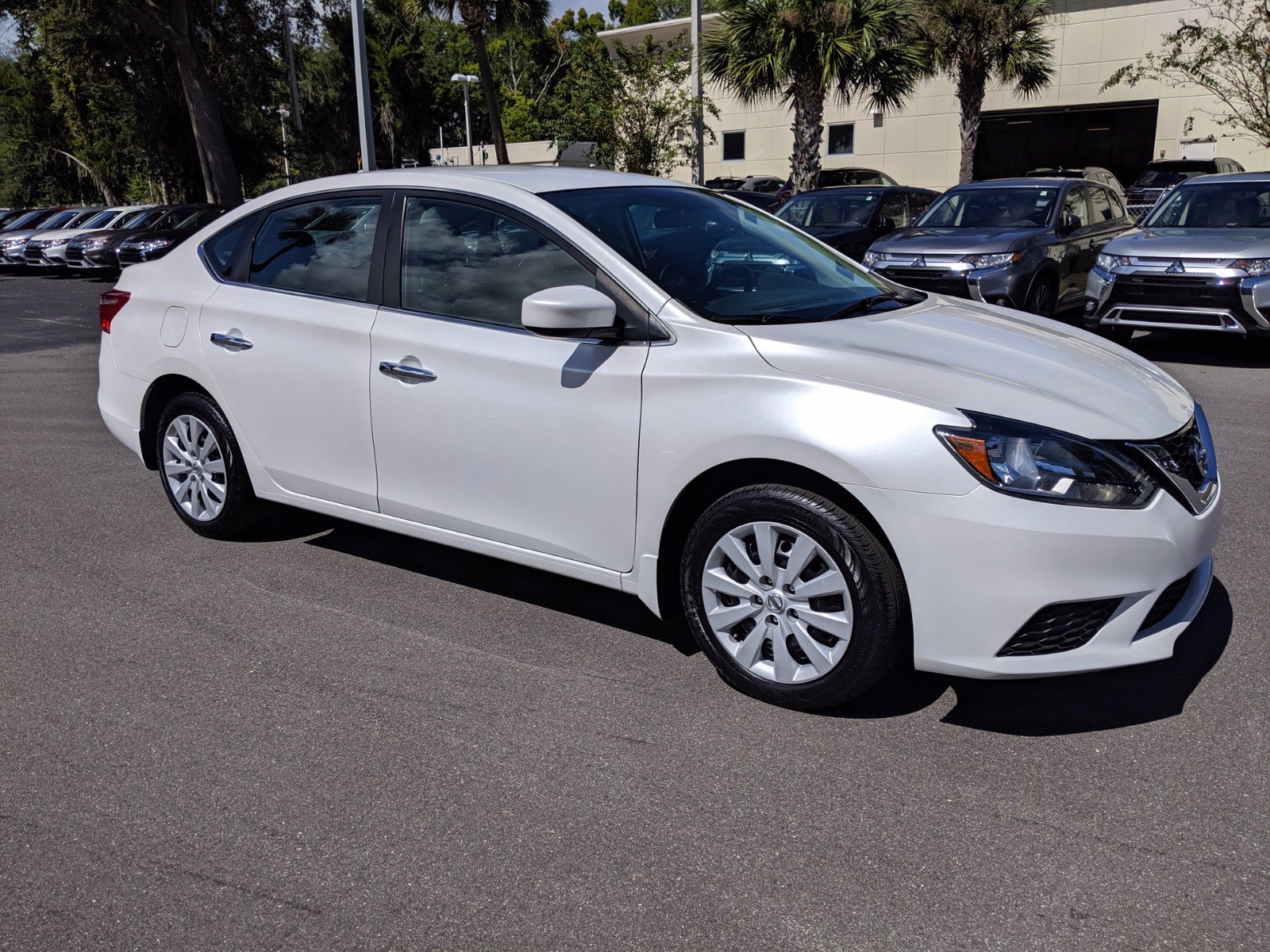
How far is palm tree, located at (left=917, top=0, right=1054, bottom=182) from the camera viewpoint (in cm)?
2708

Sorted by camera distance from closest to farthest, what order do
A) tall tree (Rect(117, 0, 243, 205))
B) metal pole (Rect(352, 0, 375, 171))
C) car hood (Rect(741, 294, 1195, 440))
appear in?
car hood (Rect(741, 294, 1195, 440)), metal pole (Rect(352, 0, 375, 171)), tall tree (Rect(117, 0, 243, 205))

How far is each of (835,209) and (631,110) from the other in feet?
28.2

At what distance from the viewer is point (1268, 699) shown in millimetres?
3576

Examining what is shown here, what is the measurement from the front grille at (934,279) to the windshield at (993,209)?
1.14 meters

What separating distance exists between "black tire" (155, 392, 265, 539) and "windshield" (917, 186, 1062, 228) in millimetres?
8873

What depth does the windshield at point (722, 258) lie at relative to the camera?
153 inches

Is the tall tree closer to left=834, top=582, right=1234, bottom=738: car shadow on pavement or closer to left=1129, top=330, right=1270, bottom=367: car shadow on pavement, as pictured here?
left=1129, top=330, right=1270, bottom=367: car shadow on pavement

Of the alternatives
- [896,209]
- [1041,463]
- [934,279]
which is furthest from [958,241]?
[1041,463]

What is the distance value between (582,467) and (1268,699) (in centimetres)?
232

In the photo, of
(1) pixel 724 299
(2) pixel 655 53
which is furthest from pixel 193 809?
(2) pixel 655 53

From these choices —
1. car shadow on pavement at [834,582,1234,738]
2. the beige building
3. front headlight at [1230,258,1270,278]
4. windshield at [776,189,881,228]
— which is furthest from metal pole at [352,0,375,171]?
car shadow on pavement at [834,582,1234,738]

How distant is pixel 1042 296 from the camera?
11.1 meters

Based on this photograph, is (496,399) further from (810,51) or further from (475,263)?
(810,51)

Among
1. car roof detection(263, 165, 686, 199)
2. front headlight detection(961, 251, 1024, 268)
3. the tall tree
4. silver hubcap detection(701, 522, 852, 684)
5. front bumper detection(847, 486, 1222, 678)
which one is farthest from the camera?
the tall tree
